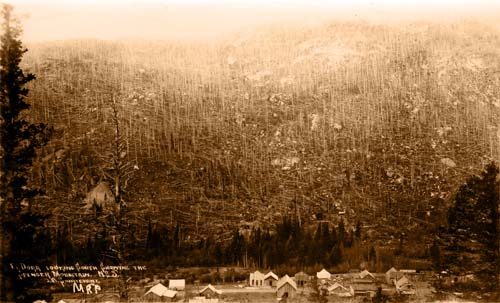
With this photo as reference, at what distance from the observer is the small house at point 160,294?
22.7 meters

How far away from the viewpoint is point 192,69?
29.2 metres

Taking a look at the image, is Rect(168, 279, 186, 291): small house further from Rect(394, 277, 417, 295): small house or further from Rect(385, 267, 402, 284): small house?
Rect(394, 277, 417, 295): small house

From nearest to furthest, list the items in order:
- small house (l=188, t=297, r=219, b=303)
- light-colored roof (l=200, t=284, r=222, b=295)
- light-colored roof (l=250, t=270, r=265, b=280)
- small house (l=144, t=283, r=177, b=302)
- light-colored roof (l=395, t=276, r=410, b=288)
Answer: small house (l=188, t=297, r=219, b=303) < small house (l=144, t=283, r=177, b=302) < light-colored roof (l=200, t=284, r=222, b=295) < light-colored roof (l=395, t=276, r=410, b=288) < light-colored roof (l=250, t=270, r=265, b=280)

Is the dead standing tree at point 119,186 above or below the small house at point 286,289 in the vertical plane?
above

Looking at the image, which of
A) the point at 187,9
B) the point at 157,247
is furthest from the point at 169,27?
the point at 157,247

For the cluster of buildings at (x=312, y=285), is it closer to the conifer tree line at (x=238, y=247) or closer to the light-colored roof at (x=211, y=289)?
the light-colored roof at (x=211, y=289)

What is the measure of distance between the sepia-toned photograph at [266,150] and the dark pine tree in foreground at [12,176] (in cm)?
295

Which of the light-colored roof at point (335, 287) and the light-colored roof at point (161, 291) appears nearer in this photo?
the light-colored roof at point (161, 291)

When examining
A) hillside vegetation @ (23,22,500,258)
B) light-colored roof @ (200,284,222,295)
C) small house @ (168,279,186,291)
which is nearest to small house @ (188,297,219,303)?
light-colored roof @ (200,284,222,295)

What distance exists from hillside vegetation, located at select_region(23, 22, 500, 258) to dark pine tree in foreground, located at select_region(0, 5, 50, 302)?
6003 millimetres

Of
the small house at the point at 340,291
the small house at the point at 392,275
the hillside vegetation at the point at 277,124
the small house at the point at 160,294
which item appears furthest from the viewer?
the hillside vegetation at the point at 277,124

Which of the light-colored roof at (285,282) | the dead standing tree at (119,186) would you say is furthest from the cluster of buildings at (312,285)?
the dead standing tree at (119,186)

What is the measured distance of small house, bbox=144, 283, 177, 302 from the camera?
22.7m

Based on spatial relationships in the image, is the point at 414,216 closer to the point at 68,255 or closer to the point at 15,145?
the point at 68,255
